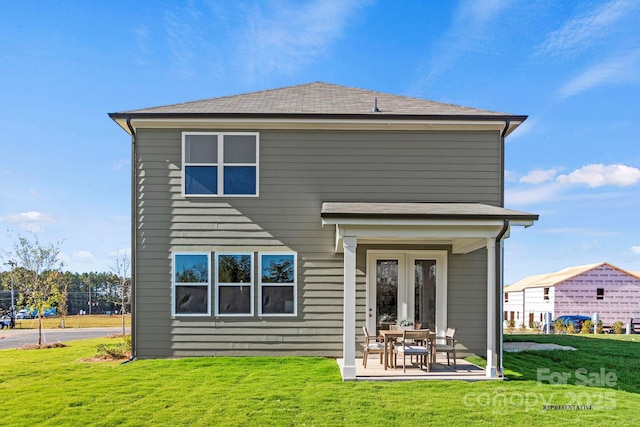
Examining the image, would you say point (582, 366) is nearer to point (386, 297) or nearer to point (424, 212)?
point (386, 297)

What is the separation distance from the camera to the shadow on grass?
343 inches

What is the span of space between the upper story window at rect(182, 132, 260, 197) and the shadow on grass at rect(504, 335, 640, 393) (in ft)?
21.5

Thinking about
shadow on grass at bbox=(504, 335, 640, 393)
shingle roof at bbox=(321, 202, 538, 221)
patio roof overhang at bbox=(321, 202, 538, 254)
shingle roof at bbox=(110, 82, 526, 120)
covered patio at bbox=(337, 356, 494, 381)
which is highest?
shingle roof at bbox=(110, 82, 526, 120)

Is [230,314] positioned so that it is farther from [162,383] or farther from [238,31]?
[238,31]

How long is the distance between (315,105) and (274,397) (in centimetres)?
665

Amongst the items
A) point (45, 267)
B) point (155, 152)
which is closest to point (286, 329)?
point (155, 152)

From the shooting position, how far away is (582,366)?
406 inches

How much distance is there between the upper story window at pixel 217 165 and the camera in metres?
10.6

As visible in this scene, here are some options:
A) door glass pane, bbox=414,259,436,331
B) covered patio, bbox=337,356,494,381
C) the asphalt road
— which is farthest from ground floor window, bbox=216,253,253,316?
the asphalt road

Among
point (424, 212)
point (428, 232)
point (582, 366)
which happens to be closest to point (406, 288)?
point (428, 232)

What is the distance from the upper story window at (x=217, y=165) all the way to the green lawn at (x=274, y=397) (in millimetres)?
3608

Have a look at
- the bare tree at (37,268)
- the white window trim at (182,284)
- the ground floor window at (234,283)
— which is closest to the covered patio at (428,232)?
the ground floor window at (234,283)

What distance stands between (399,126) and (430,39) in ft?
15.5

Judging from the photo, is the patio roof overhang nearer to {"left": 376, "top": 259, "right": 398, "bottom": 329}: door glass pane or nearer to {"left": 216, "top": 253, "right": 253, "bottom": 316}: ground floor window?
{"left": 376, "top": 259, "right": 398, "bottom": 329}: door glass pane
